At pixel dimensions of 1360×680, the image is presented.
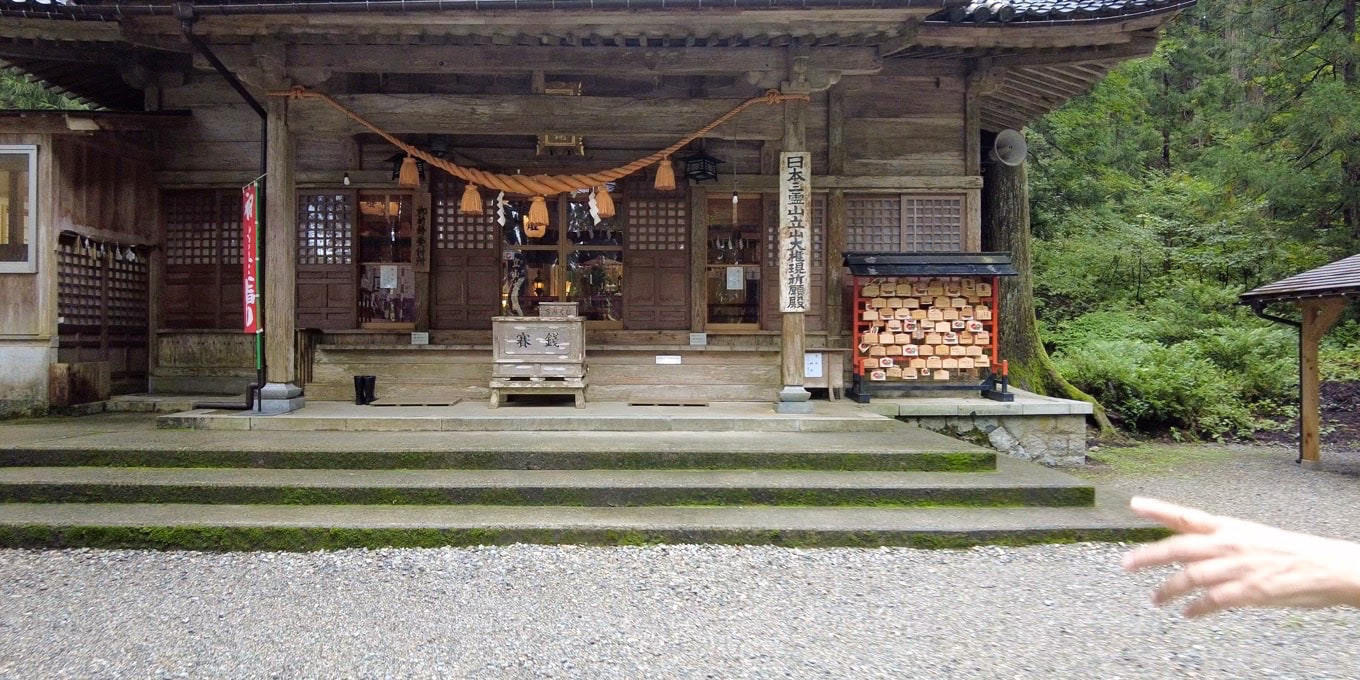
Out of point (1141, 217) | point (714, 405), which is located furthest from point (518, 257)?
point (1141, 217)

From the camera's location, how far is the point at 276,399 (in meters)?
7.73

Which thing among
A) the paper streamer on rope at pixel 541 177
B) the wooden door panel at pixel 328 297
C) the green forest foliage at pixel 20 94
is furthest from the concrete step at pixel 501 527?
the green forest foliage at pixel 20 94

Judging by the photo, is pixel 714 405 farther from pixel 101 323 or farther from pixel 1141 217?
pixel 1141 217

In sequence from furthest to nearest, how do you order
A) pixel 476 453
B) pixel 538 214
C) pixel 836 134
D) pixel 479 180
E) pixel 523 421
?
1. pixel 836 134
2. pixel 538 214
3. pixel 479 180
4. pixel 523 421
5. pixel 476 453

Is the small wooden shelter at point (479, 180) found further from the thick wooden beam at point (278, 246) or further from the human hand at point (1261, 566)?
the human hand at point (1261, 566)

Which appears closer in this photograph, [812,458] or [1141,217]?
[812,458]

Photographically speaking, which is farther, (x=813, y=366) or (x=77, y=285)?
(x=813, y=366)

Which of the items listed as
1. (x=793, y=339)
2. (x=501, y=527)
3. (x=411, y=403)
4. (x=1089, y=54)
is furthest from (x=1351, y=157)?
(x=411, y=403)

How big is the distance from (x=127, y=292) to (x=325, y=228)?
274cm

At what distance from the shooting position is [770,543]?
522cm

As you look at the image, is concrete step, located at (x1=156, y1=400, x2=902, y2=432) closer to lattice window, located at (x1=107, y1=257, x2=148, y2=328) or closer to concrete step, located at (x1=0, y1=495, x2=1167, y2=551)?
concrete step, located at (x1=0, y1=495, x2=1167, y2=551)

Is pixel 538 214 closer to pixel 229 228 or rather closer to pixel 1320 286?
pixel 229 228

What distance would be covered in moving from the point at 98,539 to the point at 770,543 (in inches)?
188

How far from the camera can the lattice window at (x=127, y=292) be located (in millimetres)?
9734
